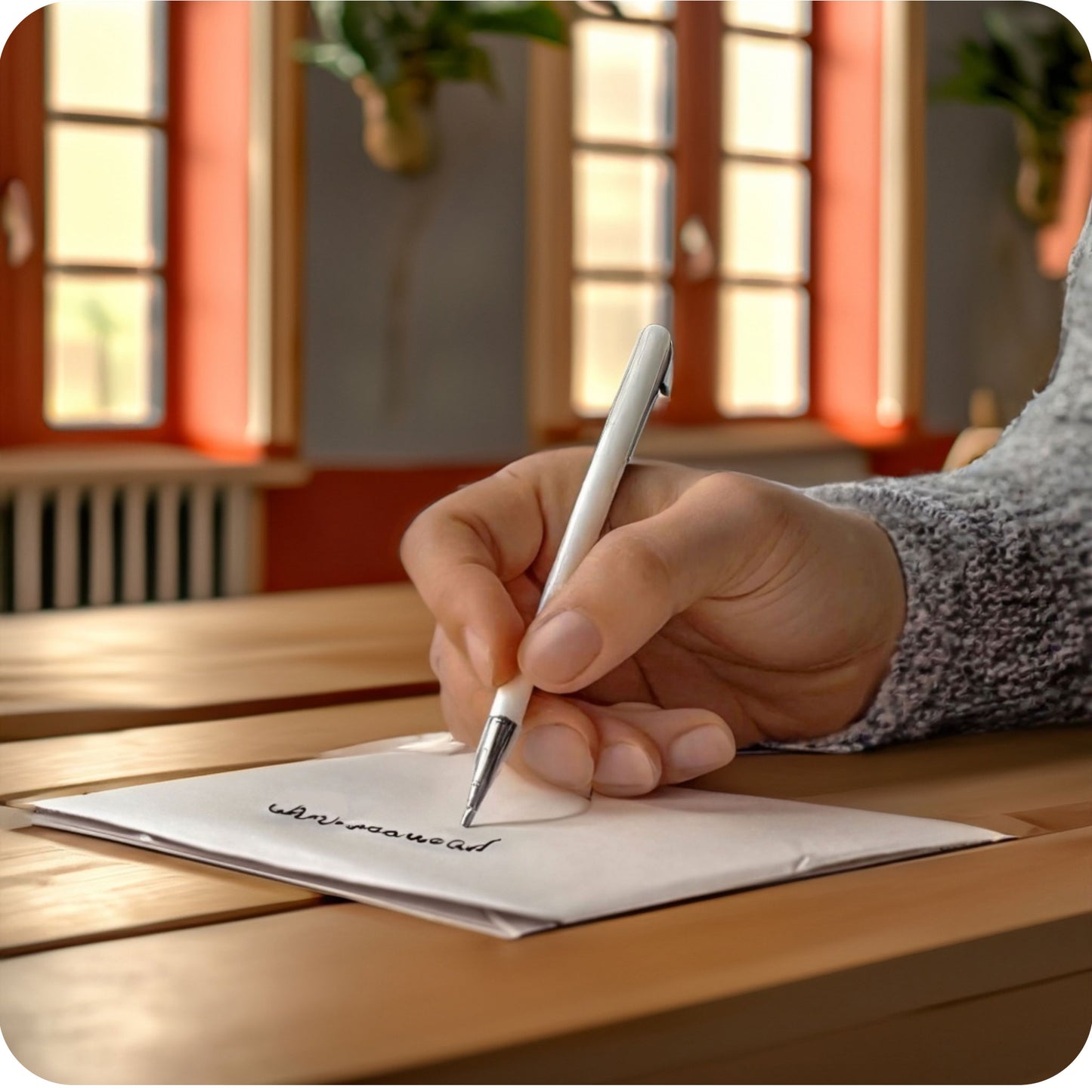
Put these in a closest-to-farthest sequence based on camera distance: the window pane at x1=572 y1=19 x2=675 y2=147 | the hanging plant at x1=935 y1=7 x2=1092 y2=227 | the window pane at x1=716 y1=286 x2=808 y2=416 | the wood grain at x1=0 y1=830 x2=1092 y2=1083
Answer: the wood grain at x1=0 y1=830 x2=1092 y2=1083, the window pane at x1=572 y1=19 x2=675 y2=147, the hanging plant at x1=935 y1=7 x2=1092 y2=227, the window pane at x1=716 y1=286 x2=808 y2=416

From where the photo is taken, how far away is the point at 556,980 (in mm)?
319

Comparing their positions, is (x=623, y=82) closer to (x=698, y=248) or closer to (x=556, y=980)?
(x=698, y=248)

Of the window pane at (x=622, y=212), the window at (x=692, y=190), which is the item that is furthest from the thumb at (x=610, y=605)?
the window pane at (x=622, y=212)

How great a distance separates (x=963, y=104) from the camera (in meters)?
4.62

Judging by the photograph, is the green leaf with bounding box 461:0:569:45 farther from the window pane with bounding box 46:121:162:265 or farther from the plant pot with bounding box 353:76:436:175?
the window pane with bounding box 46:121:162:265

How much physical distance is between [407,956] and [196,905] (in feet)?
0.24

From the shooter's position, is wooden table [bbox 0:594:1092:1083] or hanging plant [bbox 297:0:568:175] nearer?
wooden table [bbox 0:594:1092:1083]

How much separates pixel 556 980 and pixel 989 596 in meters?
0.39

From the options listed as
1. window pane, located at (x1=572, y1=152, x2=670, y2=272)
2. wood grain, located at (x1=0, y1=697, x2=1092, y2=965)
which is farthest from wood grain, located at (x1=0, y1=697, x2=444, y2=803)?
window pane, located at (x1=572, y1=152, x2=670, y2=272)

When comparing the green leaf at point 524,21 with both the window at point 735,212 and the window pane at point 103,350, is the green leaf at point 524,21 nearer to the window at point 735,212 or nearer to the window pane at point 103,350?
the window at point 735,212

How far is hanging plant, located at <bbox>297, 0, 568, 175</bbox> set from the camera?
10.4 ft

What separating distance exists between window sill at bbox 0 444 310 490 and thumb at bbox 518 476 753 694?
2727 mm

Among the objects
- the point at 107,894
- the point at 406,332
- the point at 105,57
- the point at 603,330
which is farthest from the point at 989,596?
the point at 603,330

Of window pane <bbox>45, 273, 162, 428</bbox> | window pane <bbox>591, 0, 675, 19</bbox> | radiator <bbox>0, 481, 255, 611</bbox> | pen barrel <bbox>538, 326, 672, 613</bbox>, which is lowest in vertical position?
radiator <bbox>0, 481, 255, 611</bbox>
